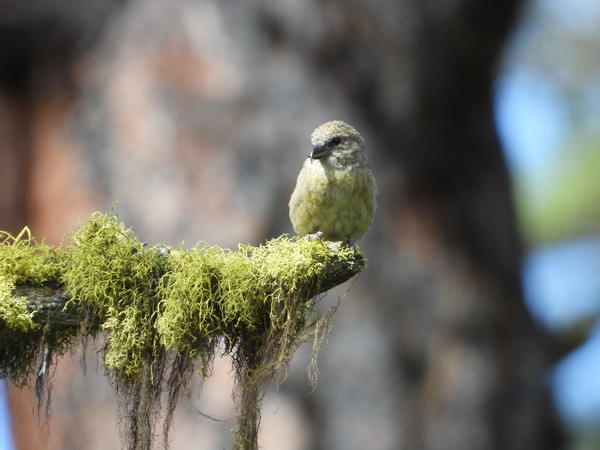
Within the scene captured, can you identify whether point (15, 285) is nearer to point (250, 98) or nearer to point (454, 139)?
point (250, 98)

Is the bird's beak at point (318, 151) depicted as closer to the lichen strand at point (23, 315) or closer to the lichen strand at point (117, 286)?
the lichen strand at point (117, 286)

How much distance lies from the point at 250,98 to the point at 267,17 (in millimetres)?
681

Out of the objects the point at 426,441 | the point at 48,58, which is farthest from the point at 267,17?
the point at 426,441

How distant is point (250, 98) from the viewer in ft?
19.9

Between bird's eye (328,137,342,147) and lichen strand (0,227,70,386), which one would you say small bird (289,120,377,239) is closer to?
bird's eye (328,137,342,147)

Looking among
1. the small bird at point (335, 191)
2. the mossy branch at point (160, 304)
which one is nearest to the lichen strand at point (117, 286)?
the mossy branch at point (160, 304)

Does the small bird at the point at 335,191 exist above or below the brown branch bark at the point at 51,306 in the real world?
above

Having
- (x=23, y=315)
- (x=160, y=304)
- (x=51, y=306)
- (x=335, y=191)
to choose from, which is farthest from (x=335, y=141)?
(x=23, y=315)

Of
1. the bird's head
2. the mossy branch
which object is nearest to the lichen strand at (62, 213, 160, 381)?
the mossy branch

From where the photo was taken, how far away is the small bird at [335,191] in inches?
168

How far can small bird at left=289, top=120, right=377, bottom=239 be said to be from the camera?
4.26 m

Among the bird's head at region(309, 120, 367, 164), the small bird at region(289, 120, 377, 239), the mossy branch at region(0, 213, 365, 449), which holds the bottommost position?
the mossy branch at region(0, 213, 365, 449)

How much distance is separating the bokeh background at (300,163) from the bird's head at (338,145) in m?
1.48

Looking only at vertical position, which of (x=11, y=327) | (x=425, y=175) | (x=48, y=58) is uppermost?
(x=48, y=58)
